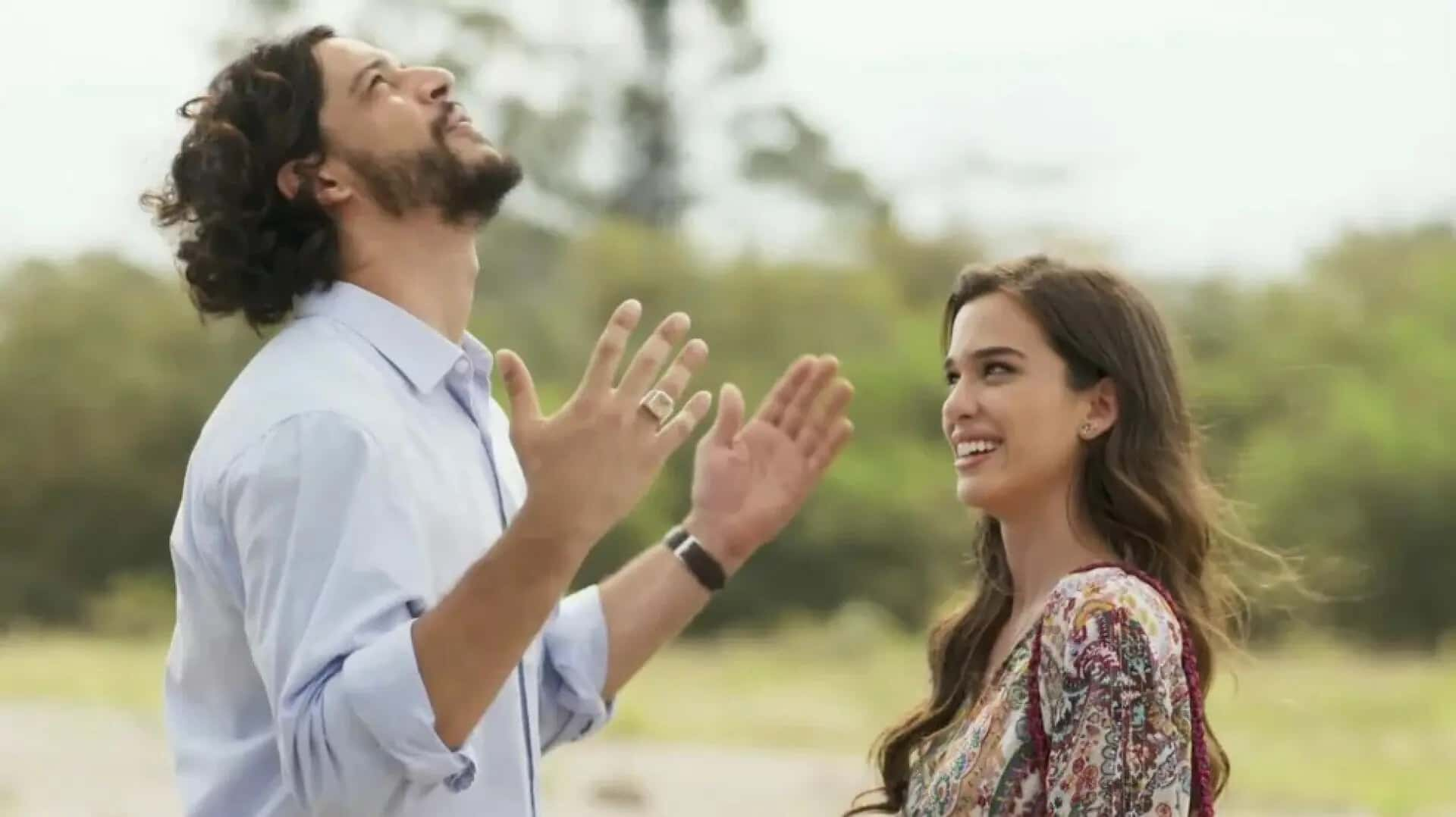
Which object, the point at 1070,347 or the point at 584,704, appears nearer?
the point at 1070,347

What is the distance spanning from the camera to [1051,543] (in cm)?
188

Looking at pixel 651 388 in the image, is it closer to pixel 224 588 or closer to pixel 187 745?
pixel 224 588

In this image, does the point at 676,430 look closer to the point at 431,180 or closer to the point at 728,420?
the point at 431,180

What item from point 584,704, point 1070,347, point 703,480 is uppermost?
point 1070,347

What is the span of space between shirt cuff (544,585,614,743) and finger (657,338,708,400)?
0.43m

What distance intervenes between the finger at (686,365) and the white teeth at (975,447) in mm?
276

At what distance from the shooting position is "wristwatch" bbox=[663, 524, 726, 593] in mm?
2246

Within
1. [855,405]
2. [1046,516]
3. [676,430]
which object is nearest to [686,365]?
[676,430]

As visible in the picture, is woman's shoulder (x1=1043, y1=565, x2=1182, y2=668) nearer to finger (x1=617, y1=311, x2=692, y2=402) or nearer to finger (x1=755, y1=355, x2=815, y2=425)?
finger (x1=617, y1=311, x2=692, y2=402)

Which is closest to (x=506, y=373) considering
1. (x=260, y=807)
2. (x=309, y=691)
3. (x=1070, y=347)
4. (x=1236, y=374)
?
(x=309, y=691)

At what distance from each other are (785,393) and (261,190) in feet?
2.16

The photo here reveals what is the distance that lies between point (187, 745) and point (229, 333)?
29.8ft

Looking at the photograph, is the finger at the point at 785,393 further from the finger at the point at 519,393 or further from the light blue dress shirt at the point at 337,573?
the finger at the point at 519,393

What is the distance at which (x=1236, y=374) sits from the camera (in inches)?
408
